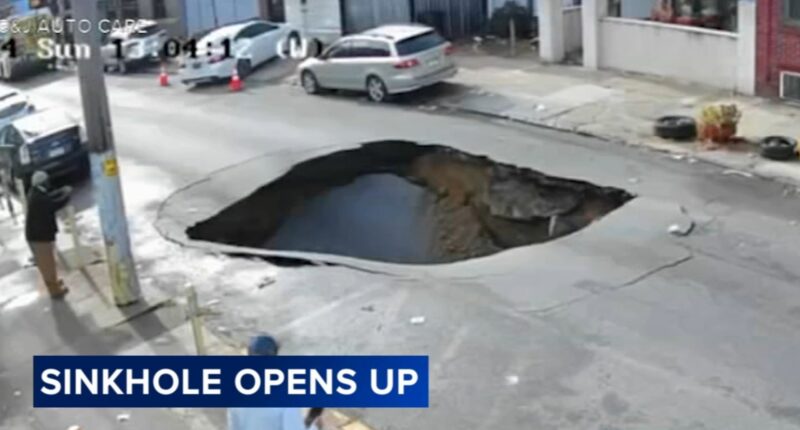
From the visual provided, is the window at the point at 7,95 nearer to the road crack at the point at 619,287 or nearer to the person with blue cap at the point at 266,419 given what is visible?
the road crack at the point at 619,287

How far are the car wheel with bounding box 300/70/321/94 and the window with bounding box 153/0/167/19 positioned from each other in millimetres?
16478

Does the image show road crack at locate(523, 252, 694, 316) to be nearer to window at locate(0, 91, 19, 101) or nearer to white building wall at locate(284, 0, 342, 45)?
window at locate(0, 91, 19, 101)

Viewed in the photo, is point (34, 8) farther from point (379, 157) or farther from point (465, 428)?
point (465, 428)

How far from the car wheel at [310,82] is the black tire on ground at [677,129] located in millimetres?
9687

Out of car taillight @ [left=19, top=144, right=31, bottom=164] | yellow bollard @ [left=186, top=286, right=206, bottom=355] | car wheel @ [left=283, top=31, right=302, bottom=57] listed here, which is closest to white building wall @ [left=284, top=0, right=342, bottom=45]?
car wheel @ [left=283, top=31, right=302, bottom=57]

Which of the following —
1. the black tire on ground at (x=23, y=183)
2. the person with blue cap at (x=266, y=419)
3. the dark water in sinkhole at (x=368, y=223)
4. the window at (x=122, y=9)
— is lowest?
the dark water in sinkhole at (x=368, y=223)

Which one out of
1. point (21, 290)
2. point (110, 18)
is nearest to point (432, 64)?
point (21, 290)

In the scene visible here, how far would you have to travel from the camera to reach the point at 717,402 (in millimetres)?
10398

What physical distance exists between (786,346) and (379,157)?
32.5 feet

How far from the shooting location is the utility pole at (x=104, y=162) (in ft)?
43.4

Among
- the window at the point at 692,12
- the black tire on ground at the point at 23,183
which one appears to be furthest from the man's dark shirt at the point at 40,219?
the window at the point at 692,12

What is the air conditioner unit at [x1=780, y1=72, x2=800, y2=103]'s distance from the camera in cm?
2161

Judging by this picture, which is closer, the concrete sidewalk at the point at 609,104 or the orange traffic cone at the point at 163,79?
the concrete sidewalk at the point at 609,104
